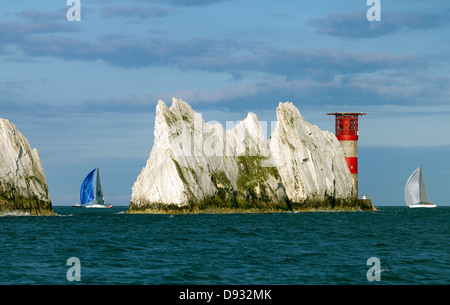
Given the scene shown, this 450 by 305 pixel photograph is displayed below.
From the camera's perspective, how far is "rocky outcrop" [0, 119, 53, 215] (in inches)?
3361

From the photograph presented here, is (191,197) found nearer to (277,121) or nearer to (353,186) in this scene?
(277,121)

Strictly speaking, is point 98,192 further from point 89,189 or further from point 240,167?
point 240,167

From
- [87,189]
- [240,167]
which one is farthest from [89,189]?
[240,167]

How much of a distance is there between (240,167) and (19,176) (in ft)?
132

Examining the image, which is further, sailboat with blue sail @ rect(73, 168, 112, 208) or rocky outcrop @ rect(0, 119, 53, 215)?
sailboat with blue sail @ rect(73, 168, 112, 208)

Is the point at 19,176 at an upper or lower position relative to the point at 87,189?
upper

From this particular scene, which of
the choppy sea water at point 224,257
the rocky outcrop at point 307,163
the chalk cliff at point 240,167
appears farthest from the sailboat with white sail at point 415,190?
the choppy sea water at point 224,257

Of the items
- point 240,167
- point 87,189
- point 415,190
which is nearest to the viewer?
point 240,167

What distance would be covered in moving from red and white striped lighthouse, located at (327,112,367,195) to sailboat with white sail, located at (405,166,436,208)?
42.1 m

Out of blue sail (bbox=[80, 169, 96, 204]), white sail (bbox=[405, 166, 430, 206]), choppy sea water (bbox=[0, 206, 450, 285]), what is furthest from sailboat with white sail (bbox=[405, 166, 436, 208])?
choppy sea water (bbox=[0, 206, 450, 285])

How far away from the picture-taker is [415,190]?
564 ft

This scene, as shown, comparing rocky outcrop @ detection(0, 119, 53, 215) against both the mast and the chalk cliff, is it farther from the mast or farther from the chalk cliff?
the mast
